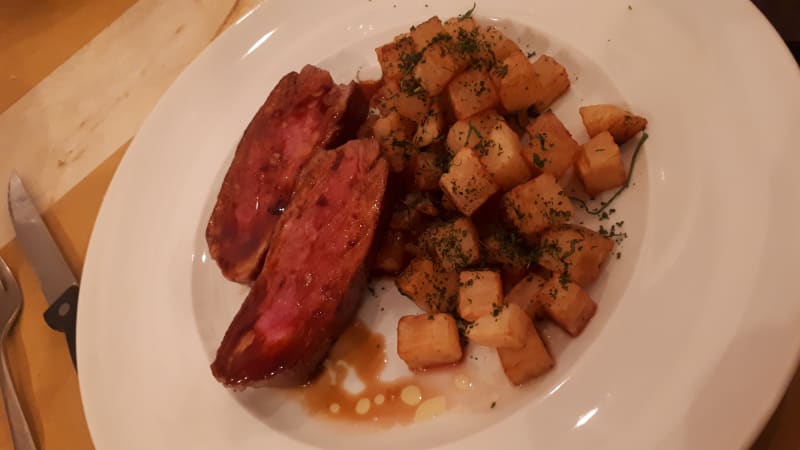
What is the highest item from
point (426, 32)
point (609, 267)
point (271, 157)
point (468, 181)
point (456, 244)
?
point (426, 32)

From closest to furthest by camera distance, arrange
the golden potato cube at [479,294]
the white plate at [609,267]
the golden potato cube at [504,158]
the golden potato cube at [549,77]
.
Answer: the white plate at [609,267] < the golden potato cube at [479,294] < the golden potato cube at [504,158] < the golden potato cube at [549,77]

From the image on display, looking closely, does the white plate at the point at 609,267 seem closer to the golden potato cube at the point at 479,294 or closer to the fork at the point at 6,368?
the golden potato cube at the point at 479,294

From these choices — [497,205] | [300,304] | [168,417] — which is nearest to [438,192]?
[497,205]

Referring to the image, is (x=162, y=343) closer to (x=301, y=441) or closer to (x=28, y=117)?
(x=301, y=441)

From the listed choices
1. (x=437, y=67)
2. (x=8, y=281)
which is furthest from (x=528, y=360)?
(x=8, y=281)

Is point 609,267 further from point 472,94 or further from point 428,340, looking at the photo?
point 472,94

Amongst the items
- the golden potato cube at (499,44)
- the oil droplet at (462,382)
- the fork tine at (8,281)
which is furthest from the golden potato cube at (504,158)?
the fork tine at (8,281)

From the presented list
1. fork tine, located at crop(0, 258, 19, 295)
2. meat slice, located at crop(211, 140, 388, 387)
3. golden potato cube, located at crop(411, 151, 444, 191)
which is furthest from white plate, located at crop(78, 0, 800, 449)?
fork tine, located at crop(0, 258, 19, 295)
